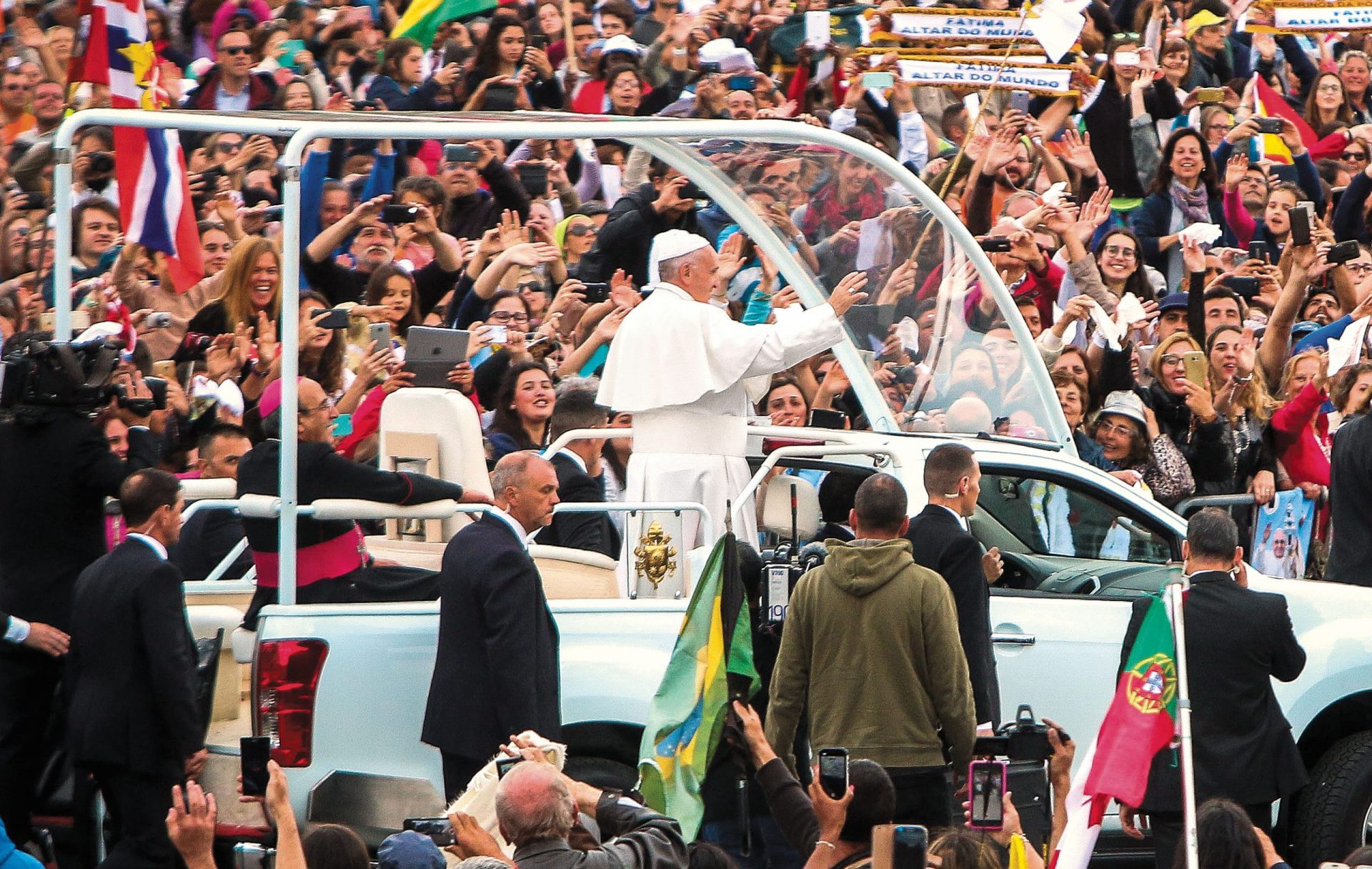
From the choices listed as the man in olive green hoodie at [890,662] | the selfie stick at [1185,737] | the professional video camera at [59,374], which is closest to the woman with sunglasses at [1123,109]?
the man in olive green hoodie at [890,662]

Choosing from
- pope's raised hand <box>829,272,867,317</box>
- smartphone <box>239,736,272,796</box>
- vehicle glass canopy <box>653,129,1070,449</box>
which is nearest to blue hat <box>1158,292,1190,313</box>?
vehicle glass canopy <box>653,129,1070,449</box>

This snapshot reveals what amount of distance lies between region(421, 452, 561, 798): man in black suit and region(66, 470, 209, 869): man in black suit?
858 millimetres

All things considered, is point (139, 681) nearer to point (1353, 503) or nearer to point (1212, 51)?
point (1353, 503)

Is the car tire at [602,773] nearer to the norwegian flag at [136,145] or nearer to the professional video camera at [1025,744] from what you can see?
the professional video camera at [1025,744]

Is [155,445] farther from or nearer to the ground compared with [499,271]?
nearer to the ground

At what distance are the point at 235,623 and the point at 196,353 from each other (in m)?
2.54

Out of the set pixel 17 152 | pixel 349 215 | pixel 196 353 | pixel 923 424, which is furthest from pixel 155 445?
pixel 17 152

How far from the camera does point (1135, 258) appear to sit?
13625mm

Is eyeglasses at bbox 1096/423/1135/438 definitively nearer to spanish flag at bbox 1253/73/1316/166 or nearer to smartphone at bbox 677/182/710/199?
smartphone at bbox 677/182/710/199

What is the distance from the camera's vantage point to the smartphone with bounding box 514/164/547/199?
1365 cm

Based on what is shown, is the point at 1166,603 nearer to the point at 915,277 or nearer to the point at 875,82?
the point at 915,277

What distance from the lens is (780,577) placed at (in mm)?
7992

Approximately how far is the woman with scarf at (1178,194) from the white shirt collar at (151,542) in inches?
366

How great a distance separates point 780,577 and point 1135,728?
5.84 feet
